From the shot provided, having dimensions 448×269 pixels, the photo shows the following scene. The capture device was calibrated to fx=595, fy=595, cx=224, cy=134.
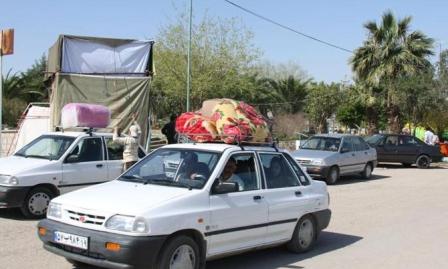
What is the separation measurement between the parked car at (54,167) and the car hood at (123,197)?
11.7ft

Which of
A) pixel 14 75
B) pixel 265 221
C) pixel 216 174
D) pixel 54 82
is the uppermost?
pixel 14 75

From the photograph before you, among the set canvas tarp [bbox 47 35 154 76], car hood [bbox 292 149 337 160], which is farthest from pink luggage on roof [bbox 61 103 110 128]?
car hood [bbox 292 149 337 160]

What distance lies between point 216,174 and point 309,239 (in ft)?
6.99

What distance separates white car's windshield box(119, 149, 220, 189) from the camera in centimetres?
671

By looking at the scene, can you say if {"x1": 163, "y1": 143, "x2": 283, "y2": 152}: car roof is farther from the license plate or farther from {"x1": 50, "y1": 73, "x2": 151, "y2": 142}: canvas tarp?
{"x1": 50, "y1": 73, "x2": 151, "y2": 142}: canvas tarp

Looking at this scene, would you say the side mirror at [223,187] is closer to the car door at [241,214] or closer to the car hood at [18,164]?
the car door at [241,214]

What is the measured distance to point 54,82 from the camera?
55.5 ft

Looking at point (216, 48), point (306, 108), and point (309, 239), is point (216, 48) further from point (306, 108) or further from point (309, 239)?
point (309, 239)

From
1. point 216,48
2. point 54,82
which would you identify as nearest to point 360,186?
point 54,82

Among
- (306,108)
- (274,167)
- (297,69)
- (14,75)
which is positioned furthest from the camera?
(297,69)

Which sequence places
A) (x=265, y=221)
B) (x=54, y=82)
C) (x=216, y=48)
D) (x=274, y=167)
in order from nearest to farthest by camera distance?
(x=265, y=221), (x=274, y=167), (x=54, y=82), (x=216, y=48)

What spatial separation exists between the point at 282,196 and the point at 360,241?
2124mm

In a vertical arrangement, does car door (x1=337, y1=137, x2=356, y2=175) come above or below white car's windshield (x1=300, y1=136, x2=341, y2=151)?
below

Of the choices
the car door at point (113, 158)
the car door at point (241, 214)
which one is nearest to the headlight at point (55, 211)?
the car door at point (241, 214)
